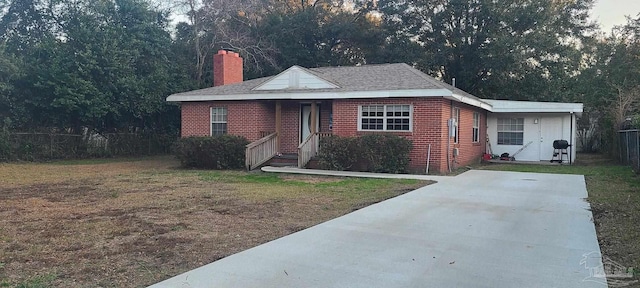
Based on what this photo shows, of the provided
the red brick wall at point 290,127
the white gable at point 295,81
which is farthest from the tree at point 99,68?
the red brick wall at point 290,127

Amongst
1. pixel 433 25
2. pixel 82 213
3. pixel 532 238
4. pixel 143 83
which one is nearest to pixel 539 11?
pixel 433 25

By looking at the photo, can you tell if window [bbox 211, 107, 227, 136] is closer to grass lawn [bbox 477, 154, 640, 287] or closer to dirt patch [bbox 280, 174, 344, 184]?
dirt patch [bbox 280, 174, 344, 184]

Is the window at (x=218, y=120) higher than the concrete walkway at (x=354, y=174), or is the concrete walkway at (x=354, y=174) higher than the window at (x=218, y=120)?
the window at (x=218, y=120)

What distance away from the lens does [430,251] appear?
5.39 meters

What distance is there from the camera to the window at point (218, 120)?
18094mm

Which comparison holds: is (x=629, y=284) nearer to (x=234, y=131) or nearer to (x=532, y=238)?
(x=532, y=238)

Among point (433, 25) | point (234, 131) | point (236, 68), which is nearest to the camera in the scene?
point (234, 131)

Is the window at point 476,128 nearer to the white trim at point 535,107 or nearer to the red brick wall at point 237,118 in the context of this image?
the white trim at point 535,107

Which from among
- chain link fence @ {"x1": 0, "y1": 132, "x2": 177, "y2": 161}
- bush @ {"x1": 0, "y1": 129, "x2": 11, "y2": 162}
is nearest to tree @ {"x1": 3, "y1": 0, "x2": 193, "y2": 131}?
chain link fence @ {"x1": 0, "y1": 132, "x2": 177, "y2": 161}

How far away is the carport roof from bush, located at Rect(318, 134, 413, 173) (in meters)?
7.37

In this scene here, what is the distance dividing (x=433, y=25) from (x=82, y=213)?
26.0m

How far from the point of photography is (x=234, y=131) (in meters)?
17.7

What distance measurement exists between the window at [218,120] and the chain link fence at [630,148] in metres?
13.6

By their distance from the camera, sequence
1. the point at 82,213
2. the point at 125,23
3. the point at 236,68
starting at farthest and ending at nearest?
the point at 125,23 < the point at 236,68 < the point at 82,213
